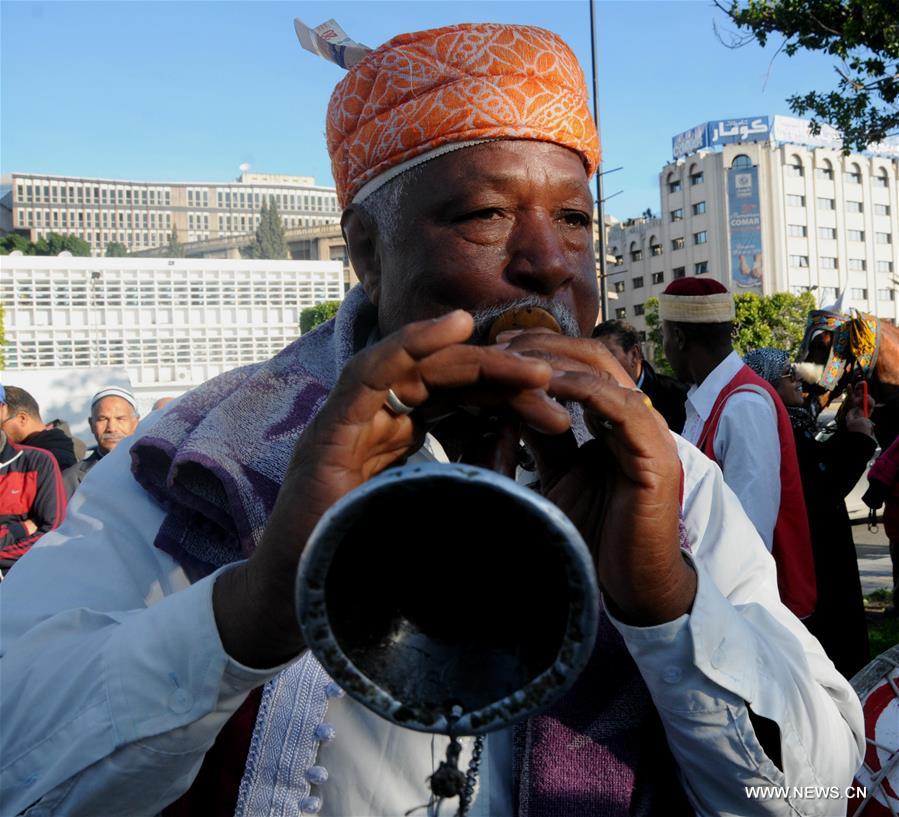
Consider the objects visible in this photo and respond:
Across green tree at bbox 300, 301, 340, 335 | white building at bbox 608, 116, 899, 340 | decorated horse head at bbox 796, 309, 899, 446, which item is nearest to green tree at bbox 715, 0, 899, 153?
decorated horse head at bbox 796, 309, 899, 446

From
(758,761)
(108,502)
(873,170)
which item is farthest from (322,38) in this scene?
(873,170)

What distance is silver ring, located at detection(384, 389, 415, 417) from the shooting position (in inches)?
43.8

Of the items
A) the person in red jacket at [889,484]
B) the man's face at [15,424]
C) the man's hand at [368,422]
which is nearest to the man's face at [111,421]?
the man's face at [15,424]

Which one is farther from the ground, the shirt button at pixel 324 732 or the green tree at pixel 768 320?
the green tree at pixel 768 320

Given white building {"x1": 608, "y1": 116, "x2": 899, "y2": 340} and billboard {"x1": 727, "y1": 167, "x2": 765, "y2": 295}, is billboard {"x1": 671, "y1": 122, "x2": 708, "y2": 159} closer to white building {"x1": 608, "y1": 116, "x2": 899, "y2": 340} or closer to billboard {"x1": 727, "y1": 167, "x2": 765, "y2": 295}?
white building {"x1": 608, "y1": 116, "x2": 899, "y2": 340}

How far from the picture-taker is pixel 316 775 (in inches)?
58.9

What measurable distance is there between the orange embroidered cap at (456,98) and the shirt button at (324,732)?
109 centimetres

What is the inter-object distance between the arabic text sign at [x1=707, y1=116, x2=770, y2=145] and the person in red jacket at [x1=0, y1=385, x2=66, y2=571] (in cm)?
9978

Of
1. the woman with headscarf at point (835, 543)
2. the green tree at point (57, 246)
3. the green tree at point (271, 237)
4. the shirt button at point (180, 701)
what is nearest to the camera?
the shirt button at point (180, 701)

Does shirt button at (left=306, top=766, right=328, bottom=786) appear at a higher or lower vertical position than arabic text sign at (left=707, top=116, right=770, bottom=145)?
lower

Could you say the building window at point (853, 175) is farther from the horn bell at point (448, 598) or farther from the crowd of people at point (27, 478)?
the horn bell at point (448, 598)

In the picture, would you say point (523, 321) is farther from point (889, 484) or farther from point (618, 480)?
point (889, 484)

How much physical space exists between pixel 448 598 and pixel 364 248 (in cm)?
107

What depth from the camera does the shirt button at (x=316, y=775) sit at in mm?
1493
